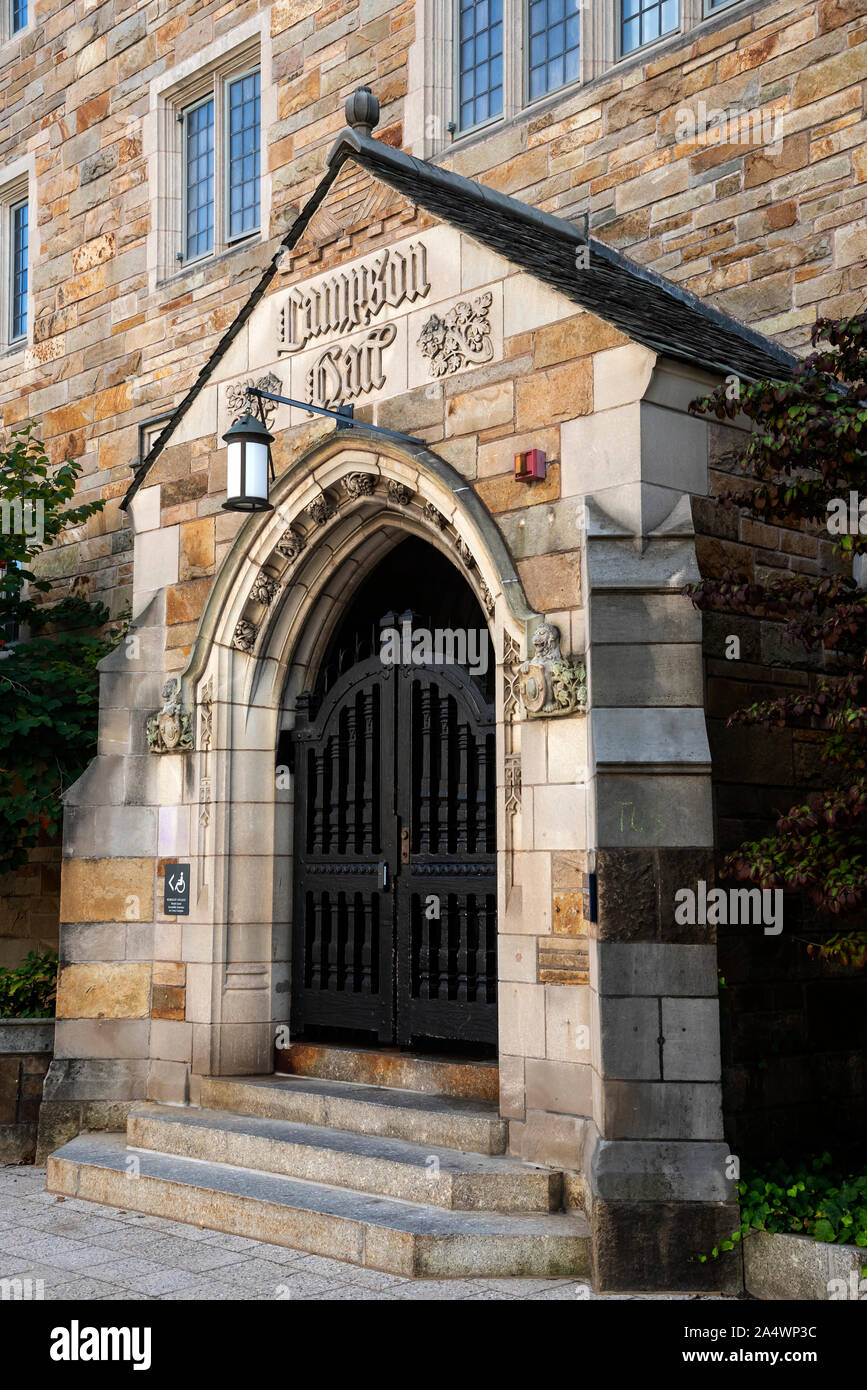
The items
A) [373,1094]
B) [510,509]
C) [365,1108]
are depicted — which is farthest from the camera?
[373,1094]

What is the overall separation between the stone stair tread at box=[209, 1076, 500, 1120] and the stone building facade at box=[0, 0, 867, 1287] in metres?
0.24

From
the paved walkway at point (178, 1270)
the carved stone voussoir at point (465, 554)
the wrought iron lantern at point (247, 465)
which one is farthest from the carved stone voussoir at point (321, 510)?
the paved walkway at point (178, 1270)

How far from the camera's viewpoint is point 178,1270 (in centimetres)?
623

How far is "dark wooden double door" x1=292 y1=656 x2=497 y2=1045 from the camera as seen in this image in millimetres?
7723

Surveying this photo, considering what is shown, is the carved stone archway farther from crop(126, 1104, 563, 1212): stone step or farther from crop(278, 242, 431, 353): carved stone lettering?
crop(278, 242, 431, 353): carved stone lettering

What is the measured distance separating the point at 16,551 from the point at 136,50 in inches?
203

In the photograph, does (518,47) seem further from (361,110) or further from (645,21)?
(361,110)

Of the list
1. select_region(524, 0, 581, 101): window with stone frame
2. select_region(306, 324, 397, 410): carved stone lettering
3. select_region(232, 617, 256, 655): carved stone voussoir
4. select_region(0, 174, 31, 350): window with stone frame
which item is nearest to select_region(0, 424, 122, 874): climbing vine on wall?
select_region(232, 617, 256, 655): carved stone voussoir

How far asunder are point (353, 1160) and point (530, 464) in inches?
133

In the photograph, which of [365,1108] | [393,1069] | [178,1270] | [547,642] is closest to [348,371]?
[547,642]

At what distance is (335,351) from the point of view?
8156mm

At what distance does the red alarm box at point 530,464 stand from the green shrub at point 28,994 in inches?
206

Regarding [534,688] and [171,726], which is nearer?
[534,688]

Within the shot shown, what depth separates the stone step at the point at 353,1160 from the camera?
20.8 ft
